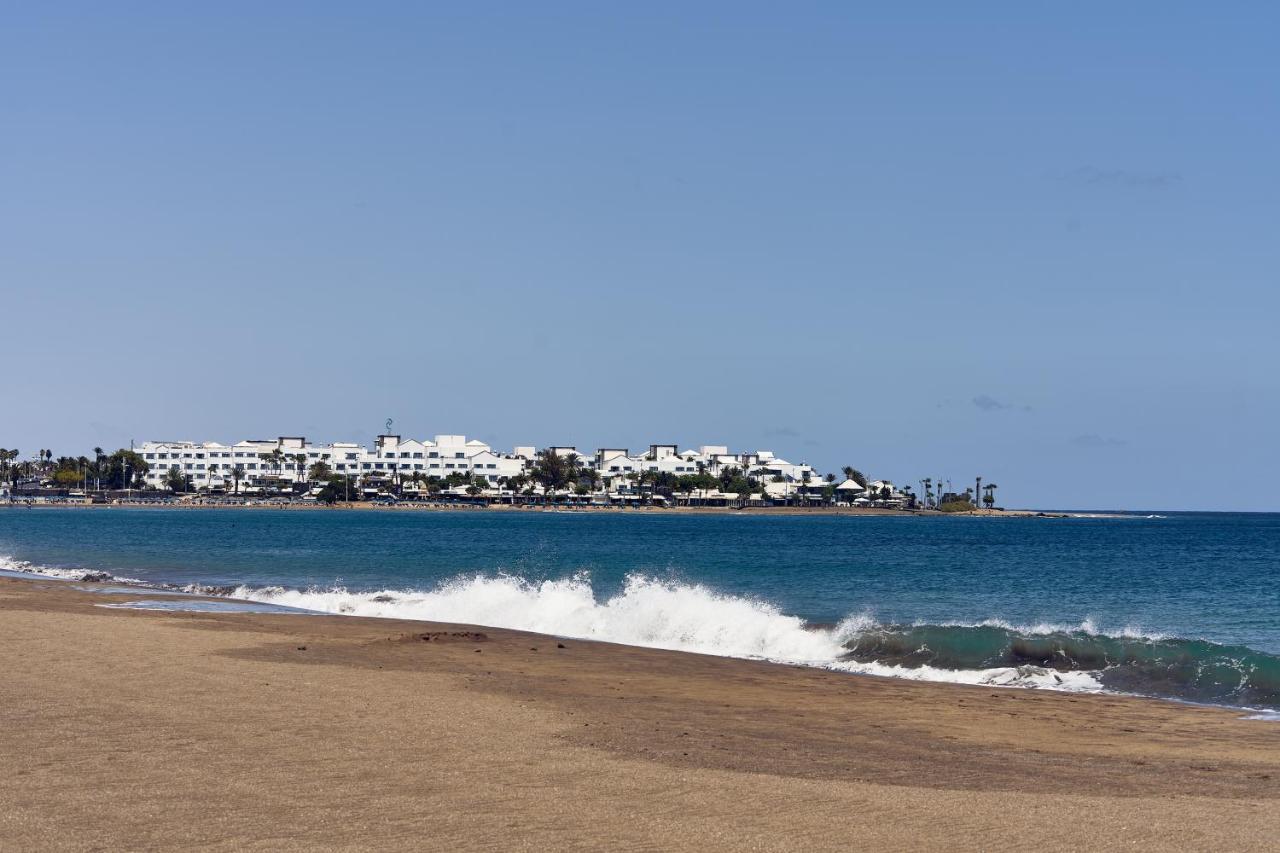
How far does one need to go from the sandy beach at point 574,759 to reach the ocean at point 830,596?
14.4ft

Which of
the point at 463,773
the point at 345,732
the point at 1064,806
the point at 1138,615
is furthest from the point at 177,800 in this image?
the point at 1138,615

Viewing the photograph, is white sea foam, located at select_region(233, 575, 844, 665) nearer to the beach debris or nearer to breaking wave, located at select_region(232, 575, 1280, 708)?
breaking wave, located at select_region(232, 575, 1280, 708)

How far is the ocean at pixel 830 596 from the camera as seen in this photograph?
25.3 metres

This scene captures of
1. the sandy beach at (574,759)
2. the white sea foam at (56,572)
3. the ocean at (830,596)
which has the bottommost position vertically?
the white sea foam at (56,572)

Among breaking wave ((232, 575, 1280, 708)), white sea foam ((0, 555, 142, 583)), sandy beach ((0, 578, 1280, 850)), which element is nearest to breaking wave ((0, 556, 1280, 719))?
breaking wave ((232, 575, 1280, 708))

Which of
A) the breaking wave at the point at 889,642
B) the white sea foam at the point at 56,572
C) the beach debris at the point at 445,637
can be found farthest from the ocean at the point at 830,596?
the beach debris at the point at 445,637

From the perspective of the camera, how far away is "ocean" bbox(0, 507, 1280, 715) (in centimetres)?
2533

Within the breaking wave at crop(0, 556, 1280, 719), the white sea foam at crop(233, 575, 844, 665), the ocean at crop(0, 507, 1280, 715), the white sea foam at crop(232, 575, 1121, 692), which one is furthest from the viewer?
the white sea foam at crop(233, 575, 844, 665)

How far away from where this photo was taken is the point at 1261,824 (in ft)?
34.4

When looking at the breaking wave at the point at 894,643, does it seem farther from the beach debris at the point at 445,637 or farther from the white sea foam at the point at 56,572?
the white sea foam at the point at 56,572

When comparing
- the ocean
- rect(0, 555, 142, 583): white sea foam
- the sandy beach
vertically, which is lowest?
rect(0, 555, 142, 583): white sea foam

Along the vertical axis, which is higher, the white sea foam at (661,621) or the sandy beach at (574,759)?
the sandy beach at (574,759)

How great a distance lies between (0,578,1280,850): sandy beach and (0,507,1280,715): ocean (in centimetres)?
438

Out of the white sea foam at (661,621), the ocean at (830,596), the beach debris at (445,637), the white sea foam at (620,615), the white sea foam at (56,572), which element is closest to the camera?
the white sea foam at (661,621)
